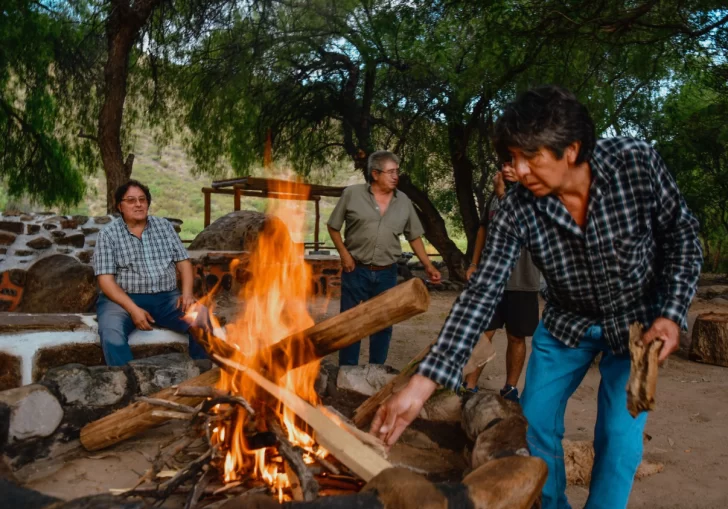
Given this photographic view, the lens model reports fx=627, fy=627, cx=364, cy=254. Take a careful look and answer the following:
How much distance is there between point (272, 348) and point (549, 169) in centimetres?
155

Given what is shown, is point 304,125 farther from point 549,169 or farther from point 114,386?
point 549,169

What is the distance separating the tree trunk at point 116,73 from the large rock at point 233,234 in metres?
1.48

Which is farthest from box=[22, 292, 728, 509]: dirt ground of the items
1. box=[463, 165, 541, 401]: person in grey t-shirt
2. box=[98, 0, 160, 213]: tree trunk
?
box=[98, 0, 160, 213]: tree trunk

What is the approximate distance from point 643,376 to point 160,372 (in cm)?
258

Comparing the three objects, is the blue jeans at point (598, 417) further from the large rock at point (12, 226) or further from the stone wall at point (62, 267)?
the large rock at point (12, 226)

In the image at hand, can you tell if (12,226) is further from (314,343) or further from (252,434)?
(314,343)

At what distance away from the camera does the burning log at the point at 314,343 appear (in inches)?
100

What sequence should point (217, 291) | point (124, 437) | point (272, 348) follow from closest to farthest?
1. point (272, 348)
2. point (124, 437)
3. point (217, 291)

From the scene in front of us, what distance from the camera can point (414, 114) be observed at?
12.6 metres

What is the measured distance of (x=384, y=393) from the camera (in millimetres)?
3154

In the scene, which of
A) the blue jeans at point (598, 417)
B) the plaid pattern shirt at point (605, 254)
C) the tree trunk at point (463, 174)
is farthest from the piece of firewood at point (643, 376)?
the tree trunk at point (463, 174)

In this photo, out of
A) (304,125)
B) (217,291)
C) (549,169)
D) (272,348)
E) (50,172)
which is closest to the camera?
(549,169)

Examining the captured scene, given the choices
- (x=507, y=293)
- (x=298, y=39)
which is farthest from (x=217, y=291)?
→ (x=298, y=39)

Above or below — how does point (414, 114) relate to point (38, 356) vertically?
above
